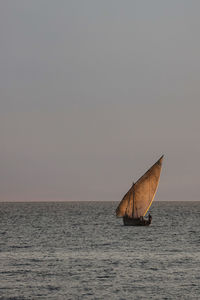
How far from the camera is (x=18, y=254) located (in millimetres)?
57156

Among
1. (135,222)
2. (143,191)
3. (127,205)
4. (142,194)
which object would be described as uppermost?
(143,191)

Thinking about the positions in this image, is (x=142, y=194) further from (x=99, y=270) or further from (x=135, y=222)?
(x=99, y=270)

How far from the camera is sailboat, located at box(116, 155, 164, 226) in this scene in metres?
98.7

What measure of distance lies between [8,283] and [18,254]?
1823 cm

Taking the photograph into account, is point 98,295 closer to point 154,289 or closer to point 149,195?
point 154,289

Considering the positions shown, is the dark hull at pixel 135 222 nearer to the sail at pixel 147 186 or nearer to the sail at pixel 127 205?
the sail at pixel 127 205

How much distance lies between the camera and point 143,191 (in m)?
99.4

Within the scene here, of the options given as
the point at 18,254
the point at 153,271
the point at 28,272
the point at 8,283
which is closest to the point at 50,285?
the point at 8,283

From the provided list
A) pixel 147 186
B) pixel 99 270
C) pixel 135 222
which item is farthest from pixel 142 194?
pixel 99 270

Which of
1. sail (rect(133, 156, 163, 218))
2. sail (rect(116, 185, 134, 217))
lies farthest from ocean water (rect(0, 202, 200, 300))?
sail (rect(116, 185, 134, 217))

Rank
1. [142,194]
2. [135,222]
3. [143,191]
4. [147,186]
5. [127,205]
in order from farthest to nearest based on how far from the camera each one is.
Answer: [135,222], [127,205], [142,194], [143,191], [147,186]

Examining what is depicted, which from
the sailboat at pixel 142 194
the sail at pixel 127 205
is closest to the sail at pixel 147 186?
the sailboat at pixel 142 194

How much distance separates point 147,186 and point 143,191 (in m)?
1.06

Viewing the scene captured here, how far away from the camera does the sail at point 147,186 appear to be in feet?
324
